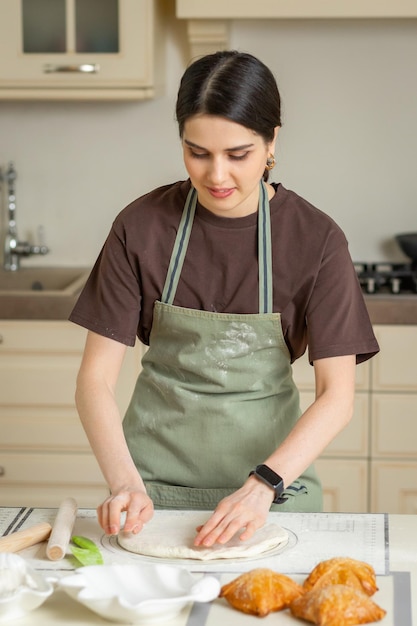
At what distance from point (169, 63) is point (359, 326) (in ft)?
6.01

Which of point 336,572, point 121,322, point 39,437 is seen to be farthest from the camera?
point 39,437

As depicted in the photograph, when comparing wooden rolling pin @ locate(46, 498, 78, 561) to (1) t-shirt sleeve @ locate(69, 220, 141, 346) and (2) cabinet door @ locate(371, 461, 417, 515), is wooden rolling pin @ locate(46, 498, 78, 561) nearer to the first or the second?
(1) t-shirt sleeve @ locate(69, 220, 141, 346)

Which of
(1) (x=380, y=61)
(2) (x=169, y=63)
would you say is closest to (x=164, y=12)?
(2) (x=169, y=63)

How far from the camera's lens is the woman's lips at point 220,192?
4.94ft

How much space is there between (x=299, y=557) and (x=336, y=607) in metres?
0.22

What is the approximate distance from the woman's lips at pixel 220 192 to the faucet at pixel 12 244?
187 centimetres

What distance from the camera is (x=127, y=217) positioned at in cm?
167

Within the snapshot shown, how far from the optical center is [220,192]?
4.95 ft

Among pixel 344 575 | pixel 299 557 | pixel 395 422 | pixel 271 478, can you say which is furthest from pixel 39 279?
pixel 344 575

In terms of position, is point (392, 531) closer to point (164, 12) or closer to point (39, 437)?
point (39, 437)

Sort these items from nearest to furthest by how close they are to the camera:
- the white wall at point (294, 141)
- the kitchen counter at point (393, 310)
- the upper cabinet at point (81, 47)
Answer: the kitchen counter at point (393, 310)
the upper cabinet at point (81, 47)
the white wall at point (294, 141)

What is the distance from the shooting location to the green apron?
166cm

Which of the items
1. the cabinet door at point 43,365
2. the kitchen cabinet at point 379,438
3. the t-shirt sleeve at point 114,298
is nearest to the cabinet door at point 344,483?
the kitchen cabinet at point 379,438

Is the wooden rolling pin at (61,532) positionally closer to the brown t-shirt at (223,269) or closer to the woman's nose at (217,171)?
the brown t-shirt at (223,269)
